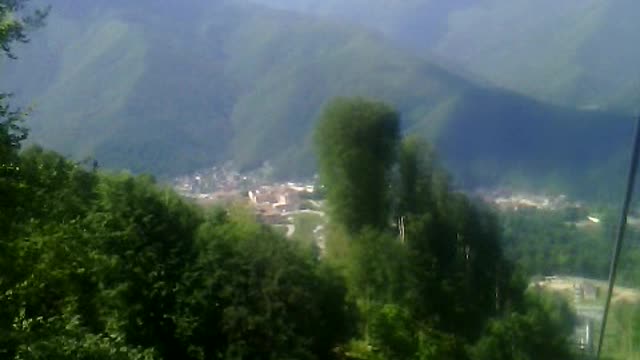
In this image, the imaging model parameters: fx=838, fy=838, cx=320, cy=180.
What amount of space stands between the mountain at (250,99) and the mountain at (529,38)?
225 inches

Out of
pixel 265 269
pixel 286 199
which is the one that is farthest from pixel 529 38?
pixel 265 269

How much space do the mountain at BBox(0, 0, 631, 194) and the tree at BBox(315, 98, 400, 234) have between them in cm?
2273

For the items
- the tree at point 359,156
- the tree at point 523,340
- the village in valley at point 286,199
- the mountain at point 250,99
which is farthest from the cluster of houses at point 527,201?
the tree at point 523,340

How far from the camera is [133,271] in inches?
484

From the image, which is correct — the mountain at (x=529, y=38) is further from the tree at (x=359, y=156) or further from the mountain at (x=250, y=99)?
the tree at (x=359, y=156)

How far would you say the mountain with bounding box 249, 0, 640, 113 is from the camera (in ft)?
257

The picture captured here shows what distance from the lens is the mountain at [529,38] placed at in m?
78.4

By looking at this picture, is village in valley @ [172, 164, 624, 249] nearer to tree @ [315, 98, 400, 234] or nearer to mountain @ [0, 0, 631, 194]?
tree @ [315, 98, 400, 234]

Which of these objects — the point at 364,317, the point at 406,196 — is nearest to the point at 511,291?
the point at 406,196

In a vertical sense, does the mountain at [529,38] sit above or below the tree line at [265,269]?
above

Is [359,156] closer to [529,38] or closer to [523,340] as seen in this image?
[523,340]

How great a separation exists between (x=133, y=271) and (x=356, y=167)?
716cm

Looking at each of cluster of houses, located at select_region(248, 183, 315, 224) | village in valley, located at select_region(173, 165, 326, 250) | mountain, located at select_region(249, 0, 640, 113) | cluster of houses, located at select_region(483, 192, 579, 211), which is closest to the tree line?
village in valley, located at select_region(173, 165, 326, 250)

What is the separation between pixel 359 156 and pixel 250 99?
72561 mm
